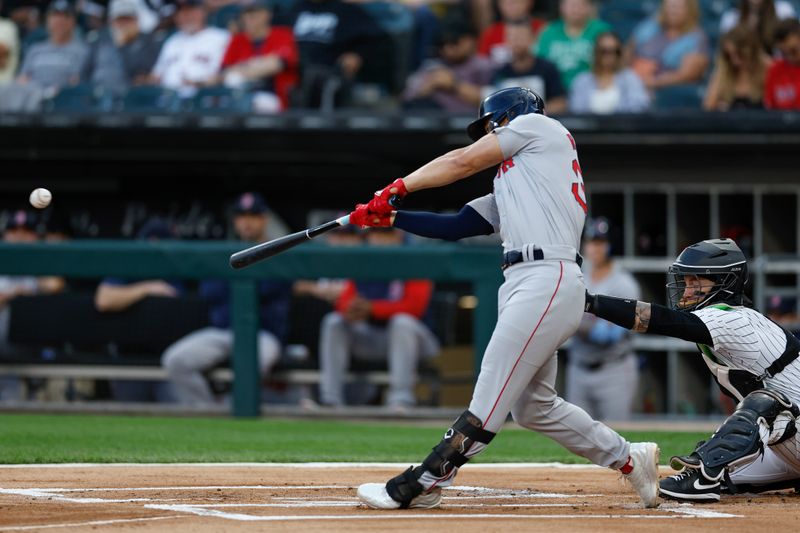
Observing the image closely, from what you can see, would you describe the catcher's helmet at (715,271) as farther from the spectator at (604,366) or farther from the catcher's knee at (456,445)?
Answer: the spectator at (604,366)

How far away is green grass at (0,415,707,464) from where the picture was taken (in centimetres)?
652

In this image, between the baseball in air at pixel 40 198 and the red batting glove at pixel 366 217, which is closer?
the red batting glove at pixel 366 217

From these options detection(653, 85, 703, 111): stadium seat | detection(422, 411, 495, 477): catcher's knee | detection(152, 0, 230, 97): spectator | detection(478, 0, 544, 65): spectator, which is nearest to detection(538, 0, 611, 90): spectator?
detection(478, 0, 544, 65): spectator

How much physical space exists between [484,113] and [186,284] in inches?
214

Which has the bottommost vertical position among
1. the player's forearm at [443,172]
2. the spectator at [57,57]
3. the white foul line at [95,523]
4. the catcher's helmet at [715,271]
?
the white foul line at [95,523]

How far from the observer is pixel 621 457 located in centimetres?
463

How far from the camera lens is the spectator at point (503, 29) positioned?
1107 centimetres

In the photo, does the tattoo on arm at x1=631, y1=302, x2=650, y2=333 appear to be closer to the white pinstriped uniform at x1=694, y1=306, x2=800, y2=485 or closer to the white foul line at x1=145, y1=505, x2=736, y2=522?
the white pinstriped uniform at x1=694, y1=306, x2=800, y2=485

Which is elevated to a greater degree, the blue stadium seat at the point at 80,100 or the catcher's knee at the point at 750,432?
the blue stadium seat at the point at 80,100

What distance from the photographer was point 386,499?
4441mm

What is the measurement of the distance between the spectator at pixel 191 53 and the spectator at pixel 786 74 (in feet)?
15.3

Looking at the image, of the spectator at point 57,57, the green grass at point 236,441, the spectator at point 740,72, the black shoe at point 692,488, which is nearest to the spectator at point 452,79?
the spectator at point 740,72

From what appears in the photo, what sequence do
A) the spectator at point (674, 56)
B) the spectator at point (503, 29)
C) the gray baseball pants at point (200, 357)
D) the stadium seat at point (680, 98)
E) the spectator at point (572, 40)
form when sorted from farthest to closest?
the spectator at point (503, 29), the spectator at point (572, 40), the spectator at point (674, 56), the stadium seat at point (680, 98), the gray baseball pants at point (200, 357)

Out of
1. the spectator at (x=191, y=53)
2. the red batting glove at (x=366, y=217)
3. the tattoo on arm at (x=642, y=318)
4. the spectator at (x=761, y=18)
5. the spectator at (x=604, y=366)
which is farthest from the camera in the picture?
the spectator at (x=191, y=53)
